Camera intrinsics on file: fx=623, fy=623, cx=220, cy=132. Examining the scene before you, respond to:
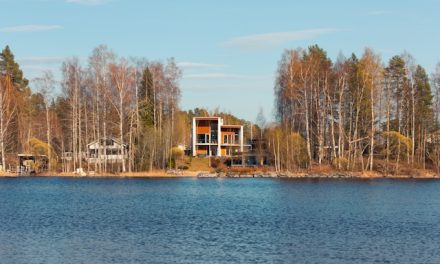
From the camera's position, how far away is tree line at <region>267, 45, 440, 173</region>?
82.1 metres

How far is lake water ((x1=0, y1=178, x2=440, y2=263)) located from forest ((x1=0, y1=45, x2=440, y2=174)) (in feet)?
59.9

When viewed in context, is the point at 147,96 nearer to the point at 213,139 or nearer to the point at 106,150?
the point at 106,150

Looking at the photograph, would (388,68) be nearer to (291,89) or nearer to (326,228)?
(291,89)

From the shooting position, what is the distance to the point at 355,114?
286 ft

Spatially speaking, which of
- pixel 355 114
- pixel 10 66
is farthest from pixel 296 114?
pixel 10 66

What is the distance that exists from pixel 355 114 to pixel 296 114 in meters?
8.25

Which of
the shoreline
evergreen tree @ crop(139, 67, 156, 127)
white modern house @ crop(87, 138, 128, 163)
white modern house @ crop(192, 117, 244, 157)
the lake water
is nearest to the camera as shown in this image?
the lake water

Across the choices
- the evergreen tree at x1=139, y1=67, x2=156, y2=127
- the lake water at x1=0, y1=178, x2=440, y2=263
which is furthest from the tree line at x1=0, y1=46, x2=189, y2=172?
the lake water at x1=0, y1=178, x2=440, y2=263

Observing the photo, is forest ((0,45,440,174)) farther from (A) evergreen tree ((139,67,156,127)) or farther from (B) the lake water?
(B) the lake water

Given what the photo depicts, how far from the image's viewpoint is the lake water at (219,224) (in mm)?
26391

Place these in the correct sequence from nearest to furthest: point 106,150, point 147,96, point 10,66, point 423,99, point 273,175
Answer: point 273,175
point 147,96
point 106,150
point 423,99
point 10,66

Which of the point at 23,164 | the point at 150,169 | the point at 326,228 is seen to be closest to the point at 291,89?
the point at 150,169

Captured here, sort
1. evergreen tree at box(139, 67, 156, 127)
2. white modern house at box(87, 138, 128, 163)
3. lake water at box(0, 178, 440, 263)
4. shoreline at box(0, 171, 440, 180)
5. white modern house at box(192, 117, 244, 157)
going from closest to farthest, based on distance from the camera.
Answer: lake water at box(0, 178, 440, 263) < shoreline at box(0, 171, 440, 180) < white modern house at box(87, 138, 128, 163) < evergreen tree at box(139, 67, 156, 127) < white modern house at box(192, 117, 244, 157)

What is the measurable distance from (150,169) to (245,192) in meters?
24.8
